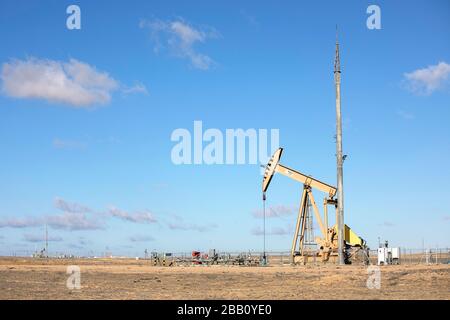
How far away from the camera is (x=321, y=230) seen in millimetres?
51312

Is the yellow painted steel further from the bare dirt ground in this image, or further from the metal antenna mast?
the bare dirt ground

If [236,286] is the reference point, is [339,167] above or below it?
above

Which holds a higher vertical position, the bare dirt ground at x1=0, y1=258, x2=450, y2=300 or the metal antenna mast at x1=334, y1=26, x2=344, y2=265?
the metal antenna mast at x1=334, y1=26, x2=344, y2=265

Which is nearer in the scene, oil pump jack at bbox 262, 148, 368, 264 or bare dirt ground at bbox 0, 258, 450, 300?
bare dirt ground at bbox 0, 258, 450, 300

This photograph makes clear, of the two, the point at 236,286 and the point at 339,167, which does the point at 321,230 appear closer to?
the point at 339,167

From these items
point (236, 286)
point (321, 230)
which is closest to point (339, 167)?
point (321, 230)

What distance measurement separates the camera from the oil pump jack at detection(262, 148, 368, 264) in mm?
50156

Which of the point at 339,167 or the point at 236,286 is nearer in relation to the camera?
the point at 236,286

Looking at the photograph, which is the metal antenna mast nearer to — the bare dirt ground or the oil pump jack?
the oil pump jack

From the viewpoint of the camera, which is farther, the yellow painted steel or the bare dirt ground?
the yellow painted steel

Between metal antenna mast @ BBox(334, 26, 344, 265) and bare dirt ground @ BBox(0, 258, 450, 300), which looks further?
metal antenna mast @ BBox(334, 26, 344, 265)

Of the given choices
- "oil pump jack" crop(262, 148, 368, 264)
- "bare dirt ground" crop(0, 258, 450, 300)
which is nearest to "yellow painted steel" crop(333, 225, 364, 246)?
"oil pump jack" crop(262, 148, 368, 264)

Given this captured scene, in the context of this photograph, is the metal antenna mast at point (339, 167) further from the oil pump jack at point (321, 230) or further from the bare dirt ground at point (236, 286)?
the bare dirt ground at point (236, 286)
